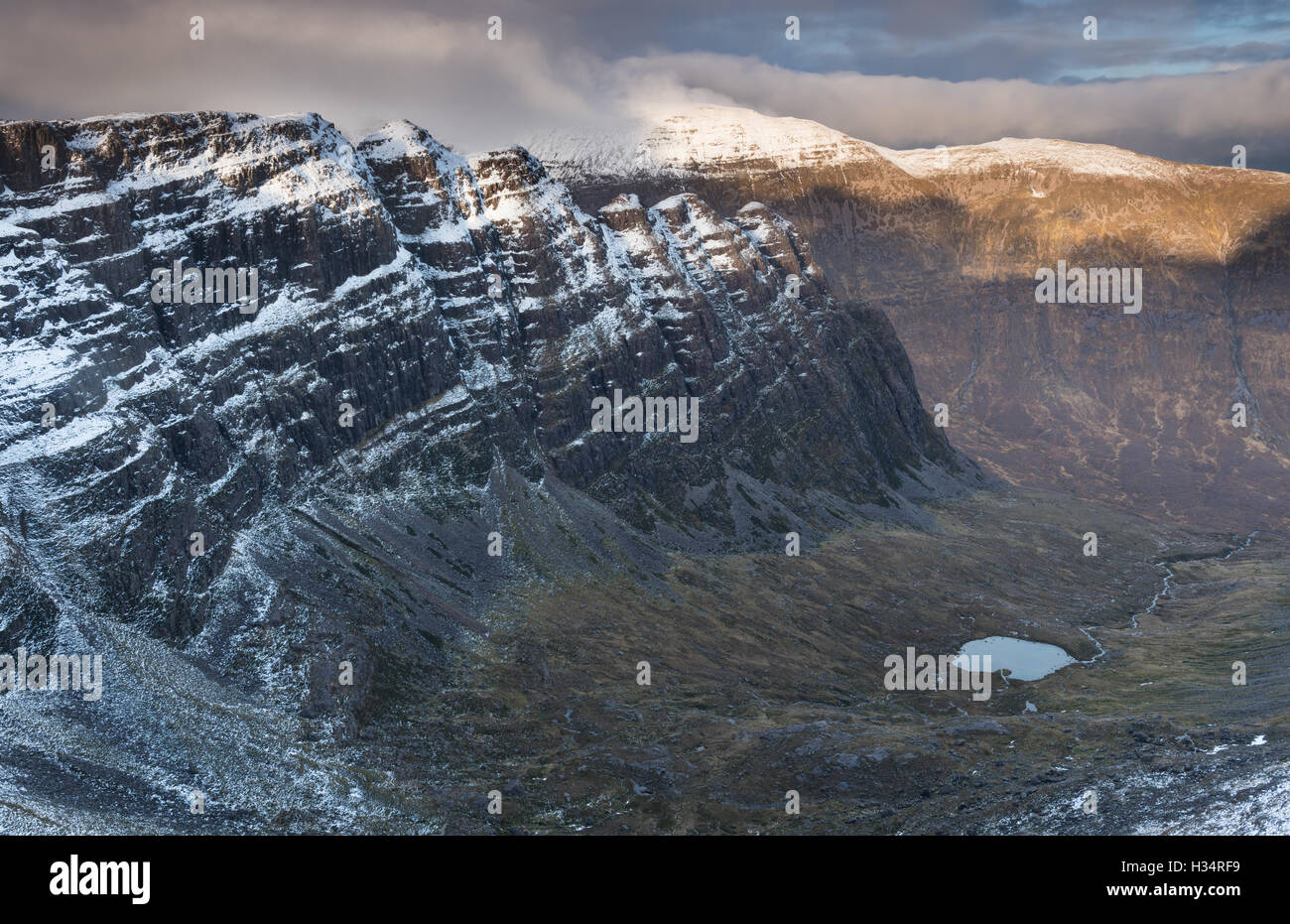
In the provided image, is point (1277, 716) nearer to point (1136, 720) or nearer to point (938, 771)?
point (1136, 720)

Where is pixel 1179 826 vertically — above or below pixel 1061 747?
Result: above

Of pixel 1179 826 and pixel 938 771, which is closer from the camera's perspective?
pixel 1179 826

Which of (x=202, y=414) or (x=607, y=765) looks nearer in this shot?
(x=607, y=765)

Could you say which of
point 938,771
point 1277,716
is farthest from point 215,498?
point 1277,716

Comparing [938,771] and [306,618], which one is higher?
[306,618]
